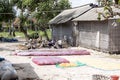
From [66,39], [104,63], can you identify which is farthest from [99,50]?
[66,39]

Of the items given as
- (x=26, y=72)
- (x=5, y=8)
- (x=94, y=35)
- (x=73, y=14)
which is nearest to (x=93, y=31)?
(x=94, y=35)

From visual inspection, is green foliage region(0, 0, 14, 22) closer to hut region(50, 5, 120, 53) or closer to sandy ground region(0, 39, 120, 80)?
hut region(50, 5, 120, 53)

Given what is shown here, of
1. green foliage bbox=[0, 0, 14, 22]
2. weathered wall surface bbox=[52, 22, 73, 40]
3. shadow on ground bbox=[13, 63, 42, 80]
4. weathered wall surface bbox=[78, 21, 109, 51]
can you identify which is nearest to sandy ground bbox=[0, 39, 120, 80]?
shadow on ground bbox=[13, 63, 42, 80]

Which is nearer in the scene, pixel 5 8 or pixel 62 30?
pixel 62 30

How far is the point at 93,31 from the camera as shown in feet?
83.1

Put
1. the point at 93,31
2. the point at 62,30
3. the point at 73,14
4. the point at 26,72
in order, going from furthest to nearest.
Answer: the point at 62,30 < the point at 73,14 < the point at 93,31 < the point at 26,72

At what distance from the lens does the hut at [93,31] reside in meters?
22.2

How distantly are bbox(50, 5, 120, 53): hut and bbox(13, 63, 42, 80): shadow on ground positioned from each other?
559 cm

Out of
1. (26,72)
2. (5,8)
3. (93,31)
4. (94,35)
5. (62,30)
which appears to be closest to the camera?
(26,72)

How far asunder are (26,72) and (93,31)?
12160 millimetres

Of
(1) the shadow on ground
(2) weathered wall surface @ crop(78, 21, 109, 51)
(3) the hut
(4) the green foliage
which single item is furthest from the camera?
(4) the green foliage

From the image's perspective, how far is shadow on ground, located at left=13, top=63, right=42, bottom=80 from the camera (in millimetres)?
13047

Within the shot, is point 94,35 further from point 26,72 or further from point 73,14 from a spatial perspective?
point 26,72

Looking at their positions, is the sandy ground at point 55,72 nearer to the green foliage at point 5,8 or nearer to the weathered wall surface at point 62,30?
the weathered wall surface at point 62,30
